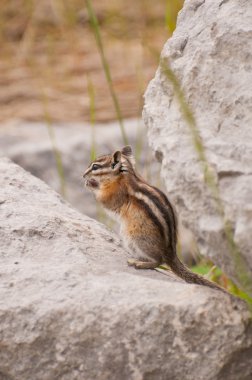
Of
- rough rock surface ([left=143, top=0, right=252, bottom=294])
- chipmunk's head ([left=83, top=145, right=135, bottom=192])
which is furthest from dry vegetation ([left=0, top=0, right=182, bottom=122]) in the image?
rough rock surface ([left=143, top=0, right=252, bottom=294])

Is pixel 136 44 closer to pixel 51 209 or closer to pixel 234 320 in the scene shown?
pixel 51 209

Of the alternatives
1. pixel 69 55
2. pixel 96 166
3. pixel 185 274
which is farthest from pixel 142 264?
pixel 69 55

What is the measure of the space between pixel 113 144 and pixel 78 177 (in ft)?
1.46

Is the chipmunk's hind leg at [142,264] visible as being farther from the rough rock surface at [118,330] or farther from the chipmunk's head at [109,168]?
the chipmunk's head at [109,168]

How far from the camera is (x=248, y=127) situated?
12.3 feet

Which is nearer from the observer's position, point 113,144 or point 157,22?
point 113,144

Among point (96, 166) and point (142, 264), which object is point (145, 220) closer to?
point (142, 264)

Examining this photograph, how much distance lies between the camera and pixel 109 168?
504 centimetres

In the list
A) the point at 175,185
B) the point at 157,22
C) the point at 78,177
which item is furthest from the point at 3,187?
the point at 157,22

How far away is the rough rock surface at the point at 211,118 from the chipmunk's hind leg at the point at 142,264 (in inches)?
24.4

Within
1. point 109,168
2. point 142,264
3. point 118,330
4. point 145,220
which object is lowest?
point 118,330

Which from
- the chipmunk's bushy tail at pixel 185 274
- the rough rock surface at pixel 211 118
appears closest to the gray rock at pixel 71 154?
the chipmunk's bushy tail at pixel 185 274

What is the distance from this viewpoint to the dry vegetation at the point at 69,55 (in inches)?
383

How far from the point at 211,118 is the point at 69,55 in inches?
267
